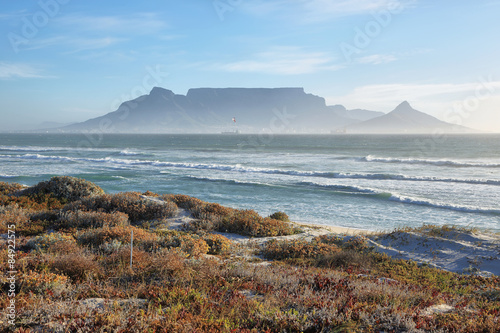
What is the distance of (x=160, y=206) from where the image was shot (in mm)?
13164

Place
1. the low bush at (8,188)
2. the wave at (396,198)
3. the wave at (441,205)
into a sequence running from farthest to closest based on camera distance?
the wave at (396,198) < the wave at (441,205) < the low bush at (8,188)

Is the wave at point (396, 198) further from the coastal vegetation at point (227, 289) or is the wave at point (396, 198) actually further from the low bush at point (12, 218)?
the low bush at point (12, 218)

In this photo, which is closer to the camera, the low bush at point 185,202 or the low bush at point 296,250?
the low bush at point 296,250

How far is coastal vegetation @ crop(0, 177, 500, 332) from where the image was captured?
4195 millimetres

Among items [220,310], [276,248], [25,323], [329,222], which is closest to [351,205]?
[329,222]

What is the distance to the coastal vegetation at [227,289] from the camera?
13.8 ft

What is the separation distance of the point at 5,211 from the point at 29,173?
2677 cm

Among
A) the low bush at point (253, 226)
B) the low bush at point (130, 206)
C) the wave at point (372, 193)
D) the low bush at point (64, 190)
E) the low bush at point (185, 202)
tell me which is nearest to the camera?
the low bush at point (253, 226)

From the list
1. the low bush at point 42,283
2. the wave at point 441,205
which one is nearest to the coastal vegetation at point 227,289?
the low bush at point 42,283

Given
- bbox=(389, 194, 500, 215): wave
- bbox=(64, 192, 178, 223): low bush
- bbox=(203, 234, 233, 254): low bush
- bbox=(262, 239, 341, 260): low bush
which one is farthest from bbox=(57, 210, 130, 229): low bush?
bbox=(389, 194, 500, 215): wave

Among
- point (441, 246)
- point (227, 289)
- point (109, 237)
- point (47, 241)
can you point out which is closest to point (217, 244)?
point (109, 237)

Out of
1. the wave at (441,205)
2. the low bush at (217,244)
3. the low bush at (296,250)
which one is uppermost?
the low bush at (217,244)

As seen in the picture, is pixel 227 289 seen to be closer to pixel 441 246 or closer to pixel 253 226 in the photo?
pixel 253 226

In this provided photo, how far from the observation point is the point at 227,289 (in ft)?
17.8
